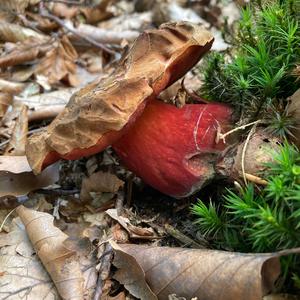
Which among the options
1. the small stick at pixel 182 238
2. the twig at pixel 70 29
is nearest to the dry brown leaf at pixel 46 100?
the twig at pixel 70 29

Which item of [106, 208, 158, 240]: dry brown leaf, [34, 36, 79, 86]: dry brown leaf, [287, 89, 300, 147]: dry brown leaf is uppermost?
[287, 89, 300, 147]: dry brown leaf

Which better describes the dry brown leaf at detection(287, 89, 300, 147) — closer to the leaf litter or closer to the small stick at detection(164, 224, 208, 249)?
the leaf litter

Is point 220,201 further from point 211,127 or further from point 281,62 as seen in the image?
point 281,62

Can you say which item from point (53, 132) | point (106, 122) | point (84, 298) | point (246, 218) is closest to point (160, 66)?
point (106, 122)

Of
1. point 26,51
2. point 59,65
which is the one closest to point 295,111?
point 59,65

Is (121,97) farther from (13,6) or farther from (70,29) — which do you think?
(13,6)

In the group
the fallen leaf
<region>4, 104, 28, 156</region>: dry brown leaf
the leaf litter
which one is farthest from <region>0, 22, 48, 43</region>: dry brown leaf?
the fallen leaf
